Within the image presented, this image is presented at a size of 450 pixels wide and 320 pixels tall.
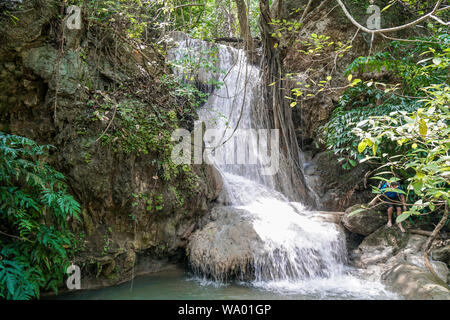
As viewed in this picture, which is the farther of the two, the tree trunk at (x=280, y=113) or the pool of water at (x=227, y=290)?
the tree trunk at (x=280, y=113)

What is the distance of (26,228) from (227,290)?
107 inches

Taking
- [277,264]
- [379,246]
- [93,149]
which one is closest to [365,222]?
[379,246]

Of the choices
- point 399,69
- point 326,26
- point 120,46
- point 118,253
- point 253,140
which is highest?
point 326,26

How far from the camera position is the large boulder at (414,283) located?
3.43 metres

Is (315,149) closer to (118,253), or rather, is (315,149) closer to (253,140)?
(253,140)

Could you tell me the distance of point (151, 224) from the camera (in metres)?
4.60

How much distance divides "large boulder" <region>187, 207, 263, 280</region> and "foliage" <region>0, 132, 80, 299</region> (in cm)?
210

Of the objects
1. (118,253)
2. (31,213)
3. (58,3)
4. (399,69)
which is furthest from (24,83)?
(399,69)

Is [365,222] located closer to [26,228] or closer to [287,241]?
[287,241]

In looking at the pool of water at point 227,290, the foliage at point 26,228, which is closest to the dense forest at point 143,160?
the foliage at point 26,228

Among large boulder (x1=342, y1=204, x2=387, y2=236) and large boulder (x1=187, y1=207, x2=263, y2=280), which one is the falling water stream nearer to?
large boulder (x1=187, y1=207, x2=263, y2=280)

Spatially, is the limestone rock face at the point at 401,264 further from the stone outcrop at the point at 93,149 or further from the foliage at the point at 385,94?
the stone outcrop at the point at 93,149

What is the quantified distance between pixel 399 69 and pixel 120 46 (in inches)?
207

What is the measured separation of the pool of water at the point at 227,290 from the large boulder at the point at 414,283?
17 centimetres
